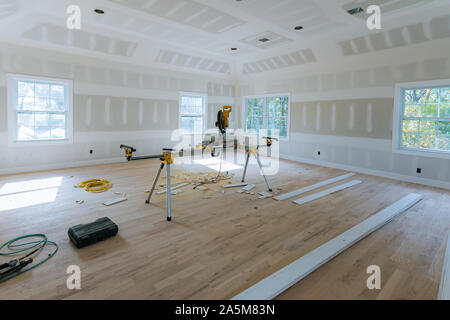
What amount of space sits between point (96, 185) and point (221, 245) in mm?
3202

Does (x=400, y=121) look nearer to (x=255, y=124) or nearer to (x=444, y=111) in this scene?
(x=444, y=111)

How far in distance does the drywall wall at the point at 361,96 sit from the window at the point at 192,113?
2460 mm

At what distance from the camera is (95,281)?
1.94m

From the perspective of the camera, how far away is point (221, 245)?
2.54 m

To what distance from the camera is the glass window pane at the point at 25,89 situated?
212 inches

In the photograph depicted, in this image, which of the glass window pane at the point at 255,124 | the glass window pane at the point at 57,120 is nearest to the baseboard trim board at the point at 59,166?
the glass window pane at the point at 57,120

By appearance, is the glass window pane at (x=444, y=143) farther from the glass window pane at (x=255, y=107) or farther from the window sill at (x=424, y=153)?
the glass window pane at (x=255, y=107)

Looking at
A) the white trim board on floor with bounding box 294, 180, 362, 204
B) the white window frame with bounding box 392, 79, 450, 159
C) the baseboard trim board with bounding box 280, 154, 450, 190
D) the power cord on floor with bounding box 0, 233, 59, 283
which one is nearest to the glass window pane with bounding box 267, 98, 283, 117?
the baseboard trim board with bounding box 280, 154, 450, 190

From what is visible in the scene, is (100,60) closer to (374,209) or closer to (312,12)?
(312,12)

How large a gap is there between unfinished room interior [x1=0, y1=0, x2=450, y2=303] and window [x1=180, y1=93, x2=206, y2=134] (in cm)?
8

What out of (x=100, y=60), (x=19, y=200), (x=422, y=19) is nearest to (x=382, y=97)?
(x=422, y=19)

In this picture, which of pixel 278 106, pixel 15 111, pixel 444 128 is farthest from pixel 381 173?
pixel 15 111

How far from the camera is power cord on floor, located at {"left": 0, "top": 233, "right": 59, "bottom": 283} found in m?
2.01

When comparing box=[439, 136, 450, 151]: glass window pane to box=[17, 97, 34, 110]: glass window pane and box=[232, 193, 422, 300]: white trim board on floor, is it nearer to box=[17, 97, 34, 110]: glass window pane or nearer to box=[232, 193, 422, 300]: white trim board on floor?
box=[232, 193, 422, 300]: white trim board on floor
